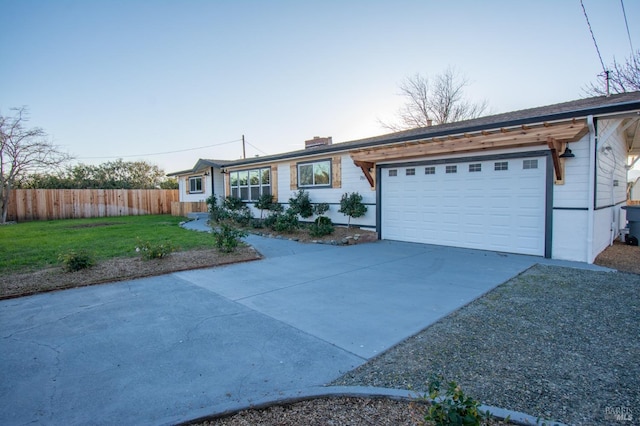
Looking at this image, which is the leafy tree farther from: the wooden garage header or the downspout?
the downspout

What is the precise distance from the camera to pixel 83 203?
20.8 metres

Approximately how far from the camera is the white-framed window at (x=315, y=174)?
39.8ft

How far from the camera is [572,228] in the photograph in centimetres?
707

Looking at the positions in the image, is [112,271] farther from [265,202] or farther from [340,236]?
[265,202]

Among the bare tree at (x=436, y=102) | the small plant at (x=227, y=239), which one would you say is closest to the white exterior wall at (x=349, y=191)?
the small plant at (x=227, y=239)

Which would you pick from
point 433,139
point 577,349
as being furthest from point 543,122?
point 577,349

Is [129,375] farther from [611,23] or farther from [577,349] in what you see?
[611,23]

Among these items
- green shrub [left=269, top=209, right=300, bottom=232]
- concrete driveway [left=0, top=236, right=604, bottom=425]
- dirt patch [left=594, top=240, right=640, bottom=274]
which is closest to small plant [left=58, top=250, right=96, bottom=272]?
concrete driveway [left=0, top=236, right=604, bottom=425]

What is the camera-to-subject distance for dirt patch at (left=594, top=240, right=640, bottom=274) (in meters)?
6.76

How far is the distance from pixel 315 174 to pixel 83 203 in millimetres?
16810

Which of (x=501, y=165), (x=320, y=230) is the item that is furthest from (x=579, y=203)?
(x=320, y=230)

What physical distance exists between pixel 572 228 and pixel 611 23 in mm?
5697

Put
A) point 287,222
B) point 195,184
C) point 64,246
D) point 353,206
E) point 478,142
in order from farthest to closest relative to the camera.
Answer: point 195,184 → point 287,222 → point 353,206 → point 64,246 → point 478,142

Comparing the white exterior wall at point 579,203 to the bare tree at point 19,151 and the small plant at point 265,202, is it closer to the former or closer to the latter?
the small plant at point 265,202
